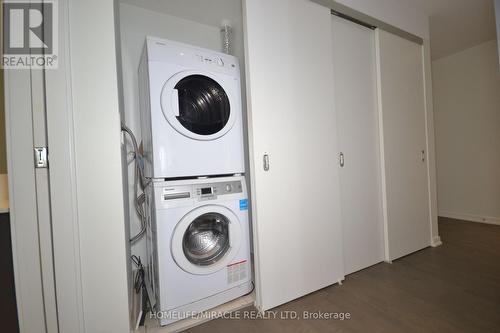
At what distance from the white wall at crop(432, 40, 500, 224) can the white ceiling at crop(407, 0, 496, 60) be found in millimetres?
262

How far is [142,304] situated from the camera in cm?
140

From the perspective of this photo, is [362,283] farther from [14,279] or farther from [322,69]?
[14,279]

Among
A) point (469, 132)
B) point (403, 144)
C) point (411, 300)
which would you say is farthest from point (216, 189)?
point (469, 132)

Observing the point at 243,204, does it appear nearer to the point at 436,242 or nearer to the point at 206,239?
the point at 206,239

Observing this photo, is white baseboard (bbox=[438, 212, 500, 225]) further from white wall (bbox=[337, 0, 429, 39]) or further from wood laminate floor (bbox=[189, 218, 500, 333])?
white wall (bbox=[337, 0, 429, 39])

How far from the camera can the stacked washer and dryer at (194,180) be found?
122 centimetres

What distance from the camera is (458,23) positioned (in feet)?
8.07

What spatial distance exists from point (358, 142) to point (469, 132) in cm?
265

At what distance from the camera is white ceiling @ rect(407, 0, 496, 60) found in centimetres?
216

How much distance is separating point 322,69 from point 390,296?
171 centimetres

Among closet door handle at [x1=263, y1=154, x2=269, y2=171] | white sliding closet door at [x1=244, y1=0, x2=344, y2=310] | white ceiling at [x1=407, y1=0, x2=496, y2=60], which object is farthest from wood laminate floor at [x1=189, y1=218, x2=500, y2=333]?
white ceiling at [x1=407, y1=0, x2=496, y2=60]

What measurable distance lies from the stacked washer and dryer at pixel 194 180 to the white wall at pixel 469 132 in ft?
12.1

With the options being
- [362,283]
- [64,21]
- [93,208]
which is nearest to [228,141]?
[93,208]

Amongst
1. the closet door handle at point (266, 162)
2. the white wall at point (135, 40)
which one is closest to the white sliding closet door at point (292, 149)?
the closet door handle at point (266, 162)
